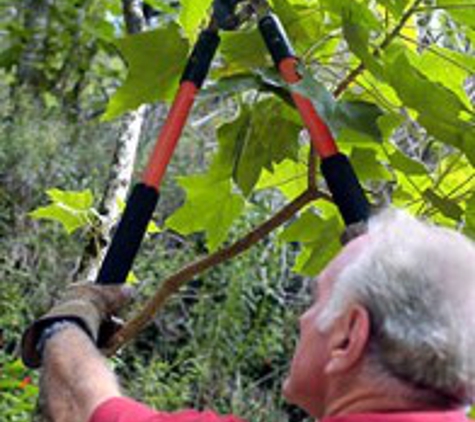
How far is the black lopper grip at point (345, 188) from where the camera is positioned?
4.89ft

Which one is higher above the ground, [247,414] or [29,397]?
[29,397]

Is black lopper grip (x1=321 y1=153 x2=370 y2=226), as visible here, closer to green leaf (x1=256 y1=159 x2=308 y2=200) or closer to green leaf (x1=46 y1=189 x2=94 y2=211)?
green leaf (x1=256 y1=159 x2=308 y2=200)

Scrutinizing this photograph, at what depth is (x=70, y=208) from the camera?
74.2 inches

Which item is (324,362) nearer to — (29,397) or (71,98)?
(29,397)

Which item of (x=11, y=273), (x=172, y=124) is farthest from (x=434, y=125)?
(x=11, y=273)

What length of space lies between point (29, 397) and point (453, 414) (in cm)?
330

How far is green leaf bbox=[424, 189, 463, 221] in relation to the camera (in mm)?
1577

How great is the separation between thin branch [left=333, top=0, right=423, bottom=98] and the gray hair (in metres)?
0.46

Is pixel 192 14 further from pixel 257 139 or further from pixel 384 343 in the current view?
pixel 384 343

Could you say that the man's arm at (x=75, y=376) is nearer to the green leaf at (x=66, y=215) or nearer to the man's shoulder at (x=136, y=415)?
A: the man's shoulder at (x=136, y=415)

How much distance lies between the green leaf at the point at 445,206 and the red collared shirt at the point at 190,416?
46 centimetres

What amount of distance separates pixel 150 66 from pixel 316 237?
0.46 m

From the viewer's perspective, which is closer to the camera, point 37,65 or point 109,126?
point 37,65

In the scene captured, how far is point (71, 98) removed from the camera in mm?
6934
